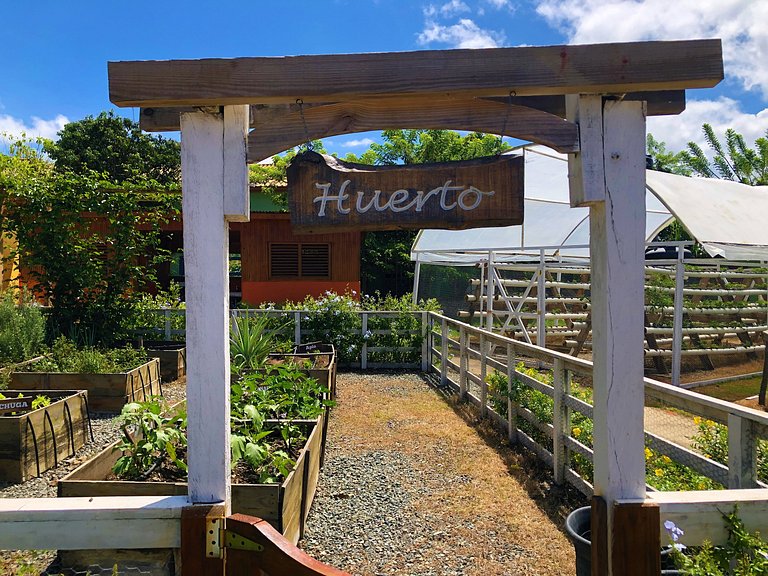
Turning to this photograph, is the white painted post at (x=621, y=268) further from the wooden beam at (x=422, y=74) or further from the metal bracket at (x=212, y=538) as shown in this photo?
the metal bracket at (x=212, y=538)

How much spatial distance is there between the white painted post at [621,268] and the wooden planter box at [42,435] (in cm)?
479

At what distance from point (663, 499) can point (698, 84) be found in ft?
4.99

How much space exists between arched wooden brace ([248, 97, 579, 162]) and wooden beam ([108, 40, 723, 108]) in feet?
0.38

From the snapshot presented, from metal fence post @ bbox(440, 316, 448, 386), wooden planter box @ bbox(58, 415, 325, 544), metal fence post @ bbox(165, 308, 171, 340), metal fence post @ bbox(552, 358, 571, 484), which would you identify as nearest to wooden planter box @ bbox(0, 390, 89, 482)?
wooden planter box @ bbox(58, 415, 325, 544)

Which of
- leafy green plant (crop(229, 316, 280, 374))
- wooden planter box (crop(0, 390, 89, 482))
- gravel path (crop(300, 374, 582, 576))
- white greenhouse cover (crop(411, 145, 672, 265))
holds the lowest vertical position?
gravel path (crop(300, 374, 582, 576))

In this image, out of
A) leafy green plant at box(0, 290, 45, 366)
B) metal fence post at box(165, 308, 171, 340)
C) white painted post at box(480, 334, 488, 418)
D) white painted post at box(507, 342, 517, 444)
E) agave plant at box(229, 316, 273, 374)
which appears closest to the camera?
white painted post at box(507, 342, 517, 444)

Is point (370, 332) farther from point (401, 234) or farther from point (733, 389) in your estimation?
point (401, 234)

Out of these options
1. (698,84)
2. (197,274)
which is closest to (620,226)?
(698,84)

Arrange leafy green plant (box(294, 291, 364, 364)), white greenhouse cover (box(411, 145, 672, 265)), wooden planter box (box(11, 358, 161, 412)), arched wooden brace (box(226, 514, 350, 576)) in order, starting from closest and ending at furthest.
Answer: arched wooden brace (box(226, 514, 350, 576)), wooden planter box (box(11, 358, 161, 412)), white greenhouse cover (box(411, 145, 672, 265)), leafy green plant (box(294, 291, 364, 364))

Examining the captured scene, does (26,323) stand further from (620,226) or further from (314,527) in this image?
(620,226)

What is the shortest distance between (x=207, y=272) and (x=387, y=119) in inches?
36.2

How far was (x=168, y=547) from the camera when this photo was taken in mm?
2102

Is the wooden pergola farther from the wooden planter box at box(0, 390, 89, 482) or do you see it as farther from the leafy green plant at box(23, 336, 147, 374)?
the leafy green plant at box(23, 336, 147, 374)

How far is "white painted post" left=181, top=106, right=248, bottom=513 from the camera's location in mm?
2133
